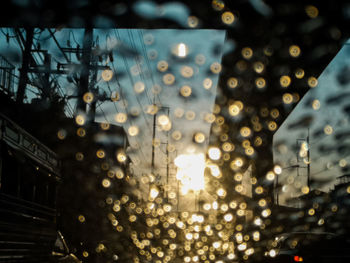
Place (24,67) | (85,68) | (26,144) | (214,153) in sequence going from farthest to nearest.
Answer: (214,153)
(85,68)
(24,67)
(26,144)

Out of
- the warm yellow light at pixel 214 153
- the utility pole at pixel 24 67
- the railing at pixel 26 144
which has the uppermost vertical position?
the utility pole at pixel 24 67

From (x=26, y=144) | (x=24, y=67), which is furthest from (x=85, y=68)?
(x=26, y=144)

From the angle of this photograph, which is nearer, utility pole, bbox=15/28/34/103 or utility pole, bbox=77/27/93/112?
utility pole, bbox=15/28/34/103

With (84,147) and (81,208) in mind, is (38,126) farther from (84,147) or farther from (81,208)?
(81,208)

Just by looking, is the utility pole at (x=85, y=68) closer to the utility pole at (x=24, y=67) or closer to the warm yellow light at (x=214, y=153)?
the utility pole at (x=24, y=67)

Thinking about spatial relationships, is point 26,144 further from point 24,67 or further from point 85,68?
point 85,68

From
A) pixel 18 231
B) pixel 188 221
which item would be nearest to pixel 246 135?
pixel 18 231

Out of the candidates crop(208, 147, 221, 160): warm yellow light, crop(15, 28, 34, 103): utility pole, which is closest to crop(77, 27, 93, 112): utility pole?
crop(15, 28, 34, 103): utility pole

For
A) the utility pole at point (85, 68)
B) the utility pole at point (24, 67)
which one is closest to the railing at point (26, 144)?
the utility pole at point (24, 67)

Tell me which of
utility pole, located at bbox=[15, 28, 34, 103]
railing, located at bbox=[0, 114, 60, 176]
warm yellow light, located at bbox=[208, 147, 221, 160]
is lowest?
railing, located at bbox=[0, 114, 60, 176]

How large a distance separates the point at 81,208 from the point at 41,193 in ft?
36.4

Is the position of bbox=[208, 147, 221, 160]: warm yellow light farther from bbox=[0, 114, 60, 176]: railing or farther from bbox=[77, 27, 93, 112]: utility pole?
bbox=[0, 114, 60, 176]: railing

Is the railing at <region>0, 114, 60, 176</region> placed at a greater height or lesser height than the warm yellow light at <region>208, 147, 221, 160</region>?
lesser

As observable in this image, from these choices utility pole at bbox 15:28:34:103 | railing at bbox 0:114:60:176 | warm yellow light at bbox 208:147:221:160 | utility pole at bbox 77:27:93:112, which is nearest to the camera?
railing at bbox 0:114:60:176
